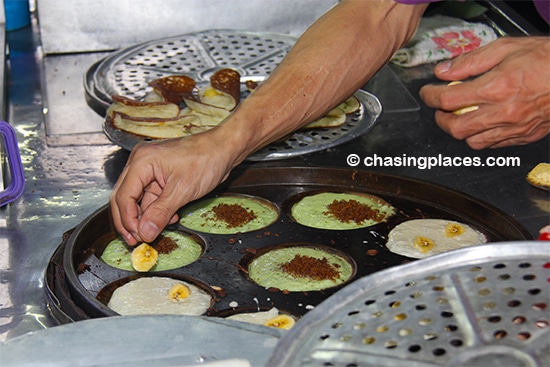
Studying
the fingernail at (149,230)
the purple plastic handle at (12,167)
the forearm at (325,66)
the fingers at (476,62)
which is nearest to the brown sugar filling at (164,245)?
the fingernail at (149,230)

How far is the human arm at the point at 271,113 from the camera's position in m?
2.31

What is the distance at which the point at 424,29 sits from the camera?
3965 millimetres

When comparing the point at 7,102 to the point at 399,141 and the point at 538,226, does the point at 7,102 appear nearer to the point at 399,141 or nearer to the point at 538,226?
the point at 399,141

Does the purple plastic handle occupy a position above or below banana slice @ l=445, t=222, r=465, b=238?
above

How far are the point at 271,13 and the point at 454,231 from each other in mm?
2075

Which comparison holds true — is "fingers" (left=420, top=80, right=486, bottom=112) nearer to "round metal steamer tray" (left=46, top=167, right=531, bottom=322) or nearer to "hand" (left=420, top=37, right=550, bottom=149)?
"hand" (left=420, top=37, right=550, bottom=149)

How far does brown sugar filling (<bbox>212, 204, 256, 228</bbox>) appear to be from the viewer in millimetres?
2670

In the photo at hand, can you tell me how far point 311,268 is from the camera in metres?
2.41

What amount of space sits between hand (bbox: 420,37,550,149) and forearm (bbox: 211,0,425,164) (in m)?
0.32

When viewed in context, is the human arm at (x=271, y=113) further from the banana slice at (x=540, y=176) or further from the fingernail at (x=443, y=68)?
the banana slice at (x=540, y=176)

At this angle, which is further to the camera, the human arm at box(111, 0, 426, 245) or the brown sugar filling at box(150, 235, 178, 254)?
the brown sugar filling at box(150, 235, 178, 254)

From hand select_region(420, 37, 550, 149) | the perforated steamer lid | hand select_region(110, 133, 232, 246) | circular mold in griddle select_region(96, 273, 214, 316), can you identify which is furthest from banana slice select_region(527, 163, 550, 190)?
the perforated steamer lid

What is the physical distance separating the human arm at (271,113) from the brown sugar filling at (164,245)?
167mm

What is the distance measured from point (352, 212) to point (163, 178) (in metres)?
0.71
